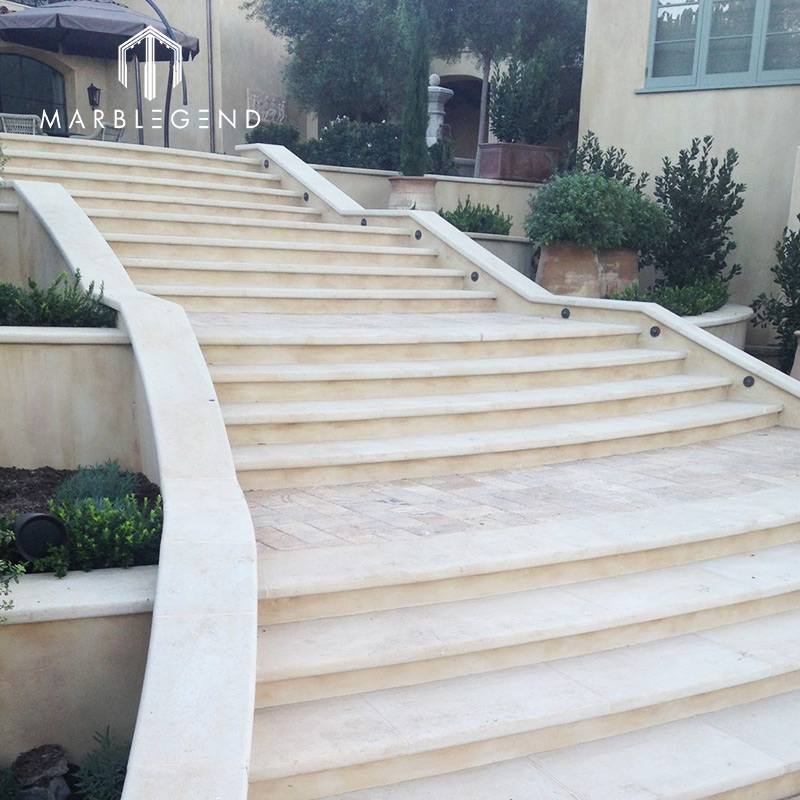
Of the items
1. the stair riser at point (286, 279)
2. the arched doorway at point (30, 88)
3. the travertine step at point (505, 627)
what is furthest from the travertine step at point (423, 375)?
the arched doorway at point (30, 88)

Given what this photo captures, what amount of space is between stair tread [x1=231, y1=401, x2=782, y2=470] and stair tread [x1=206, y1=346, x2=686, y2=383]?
1.76 feet

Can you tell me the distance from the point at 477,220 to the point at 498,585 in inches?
289

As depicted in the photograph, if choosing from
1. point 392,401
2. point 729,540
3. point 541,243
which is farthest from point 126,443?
point 541,243

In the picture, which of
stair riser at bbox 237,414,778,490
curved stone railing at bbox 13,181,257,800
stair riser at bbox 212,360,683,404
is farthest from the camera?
stair riser at bbox 212,360,683,404

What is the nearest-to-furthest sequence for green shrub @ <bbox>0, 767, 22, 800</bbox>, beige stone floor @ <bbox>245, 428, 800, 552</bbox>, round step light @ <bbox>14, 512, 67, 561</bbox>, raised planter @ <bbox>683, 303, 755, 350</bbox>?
1. green shrub @ <bbox>0, 767, 22, 800</bbox>
2. round step light @ <bbox>14, 512, 67, 561</bbox>
3. beige stone floor @ <bbox>245, 428, 800, 552</bbox>
4. raised planter @ <bbox>683, 303, 755, 350</bbox>

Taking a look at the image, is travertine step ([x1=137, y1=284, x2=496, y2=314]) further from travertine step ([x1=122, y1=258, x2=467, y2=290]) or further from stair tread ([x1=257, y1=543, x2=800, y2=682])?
stair tread ([x1=257, y1=543, x2=800, y2=682])

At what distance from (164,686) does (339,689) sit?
0.84 meters

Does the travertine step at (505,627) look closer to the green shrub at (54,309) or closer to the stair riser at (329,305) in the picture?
the green shrub at (54,309)

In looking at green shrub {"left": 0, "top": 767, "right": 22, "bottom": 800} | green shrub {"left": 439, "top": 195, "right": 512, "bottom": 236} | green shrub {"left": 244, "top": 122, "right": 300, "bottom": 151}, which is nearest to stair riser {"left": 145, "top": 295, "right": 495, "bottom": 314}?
green shrub {"left": 439, "top": 195, "right": 512, "bottom": 236}

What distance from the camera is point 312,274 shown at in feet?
26.2

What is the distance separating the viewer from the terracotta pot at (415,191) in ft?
34.0

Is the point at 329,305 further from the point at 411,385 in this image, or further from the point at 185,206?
the point at 185,206

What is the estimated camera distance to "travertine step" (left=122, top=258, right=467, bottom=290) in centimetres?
732

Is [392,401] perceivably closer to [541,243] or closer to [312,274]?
[312,274]
